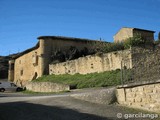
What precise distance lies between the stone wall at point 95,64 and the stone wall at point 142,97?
8.48 meters

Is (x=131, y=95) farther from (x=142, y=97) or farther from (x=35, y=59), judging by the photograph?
(x=35, y=59)

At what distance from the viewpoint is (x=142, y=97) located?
1138cm

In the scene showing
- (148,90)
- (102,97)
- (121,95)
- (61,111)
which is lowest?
(61,111)

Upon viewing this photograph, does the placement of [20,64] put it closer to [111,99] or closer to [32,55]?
[32,55]

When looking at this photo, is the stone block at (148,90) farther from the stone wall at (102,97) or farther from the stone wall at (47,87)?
the stone wall at (47,87)

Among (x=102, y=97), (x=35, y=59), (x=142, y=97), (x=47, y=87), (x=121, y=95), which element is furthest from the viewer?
(x=35, y=59)

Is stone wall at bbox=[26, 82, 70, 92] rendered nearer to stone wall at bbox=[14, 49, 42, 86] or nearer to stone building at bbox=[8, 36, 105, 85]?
stone building at bbox=[8, 36, 105, 85]

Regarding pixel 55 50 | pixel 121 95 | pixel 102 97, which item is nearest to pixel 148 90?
pixel 121 95

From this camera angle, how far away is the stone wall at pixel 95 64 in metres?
22.0

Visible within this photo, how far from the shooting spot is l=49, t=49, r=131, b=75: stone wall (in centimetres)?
2202

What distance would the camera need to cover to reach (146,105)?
36.7 feet

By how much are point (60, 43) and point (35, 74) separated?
6.28 metres

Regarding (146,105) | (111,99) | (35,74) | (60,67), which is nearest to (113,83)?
(111,99)

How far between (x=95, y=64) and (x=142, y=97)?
13838 millimetres
